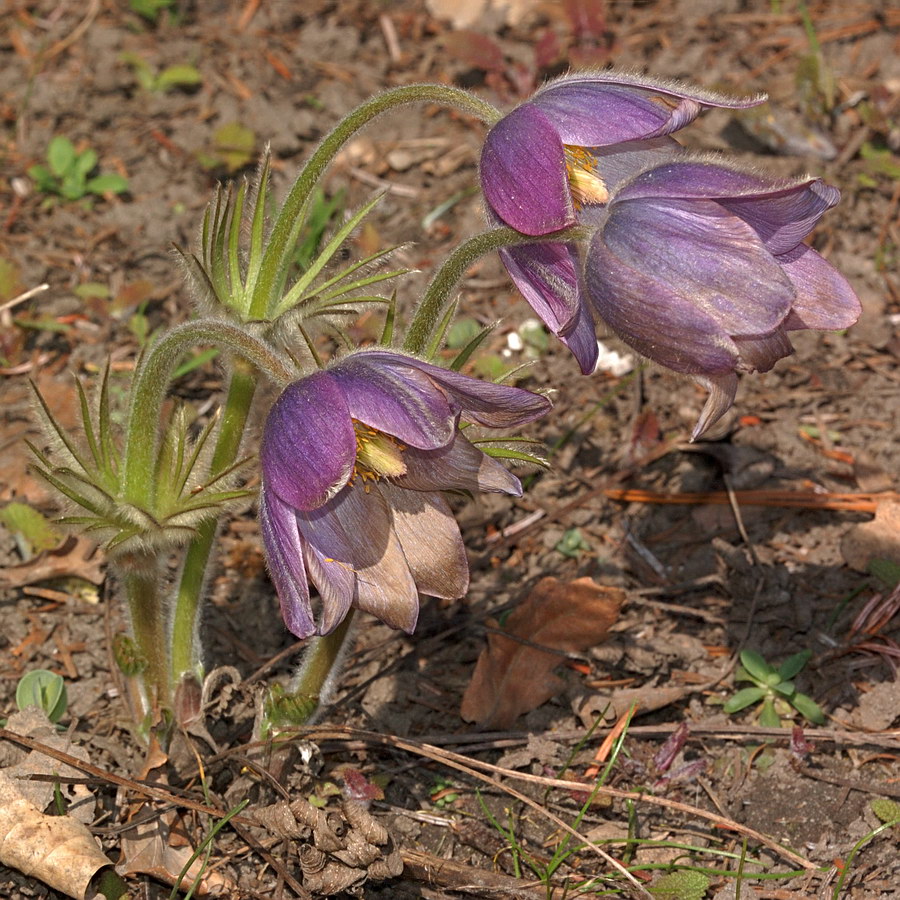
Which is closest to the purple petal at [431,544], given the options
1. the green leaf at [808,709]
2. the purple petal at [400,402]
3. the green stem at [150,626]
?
the purple petal at [400,402]

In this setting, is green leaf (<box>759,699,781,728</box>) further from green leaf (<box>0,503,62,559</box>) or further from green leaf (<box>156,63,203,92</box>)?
green leaf (<box>156,63,203,92</box>)

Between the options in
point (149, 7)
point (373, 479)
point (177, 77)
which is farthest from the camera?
point (149, 7)

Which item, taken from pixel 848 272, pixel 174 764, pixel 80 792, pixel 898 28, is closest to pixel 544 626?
pixel 174 764

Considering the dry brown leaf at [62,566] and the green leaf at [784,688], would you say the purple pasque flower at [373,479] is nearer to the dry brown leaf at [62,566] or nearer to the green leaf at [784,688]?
the green leaf at [784,688]

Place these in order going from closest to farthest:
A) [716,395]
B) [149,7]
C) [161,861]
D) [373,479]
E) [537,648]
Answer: [716,395], [373,479], [161,861], [537,648], [149,7]

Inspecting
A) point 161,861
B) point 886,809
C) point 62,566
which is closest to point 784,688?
point 886,809

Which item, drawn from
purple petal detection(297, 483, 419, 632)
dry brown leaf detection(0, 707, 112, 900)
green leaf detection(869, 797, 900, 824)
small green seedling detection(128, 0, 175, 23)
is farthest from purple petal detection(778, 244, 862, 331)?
small green seedling detection(128, 0, 175, 23)

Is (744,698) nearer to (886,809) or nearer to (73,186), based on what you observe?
(886,809)
